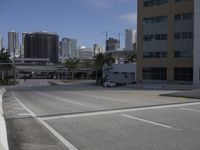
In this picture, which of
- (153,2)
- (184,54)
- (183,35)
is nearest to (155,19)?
(153,2)

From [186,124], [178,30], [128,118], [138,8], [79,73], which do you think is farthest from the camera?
[79,73]

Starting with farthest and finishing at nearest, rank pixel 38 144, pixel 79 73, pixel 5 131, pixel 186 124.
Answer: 1. pixel 79 73
2. pixel 186 124
3. pixel 5 131
4. pixel 38 144

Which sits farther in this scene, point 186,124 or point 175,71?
point 175,71

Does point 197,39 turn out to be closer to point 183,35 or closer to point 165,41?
point 183,35

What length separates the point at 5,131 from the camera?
13.9m

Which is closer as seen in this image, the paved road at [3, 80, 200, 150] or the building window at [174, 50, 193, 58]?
the paved road at [3, 80, 200, 150]

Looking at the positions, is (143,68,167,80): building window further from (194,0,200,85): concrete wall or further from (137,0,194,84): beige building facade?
(194,0,200,85): concrete wall

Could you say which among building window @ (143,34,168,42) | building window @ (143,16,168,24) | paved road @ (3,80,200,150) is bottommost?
paved road @ (3,80,200,150)

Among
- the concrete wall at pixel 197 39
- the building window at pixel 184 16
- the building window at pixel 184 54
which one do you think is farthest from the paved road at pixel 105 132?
the building window at pixel 184 16

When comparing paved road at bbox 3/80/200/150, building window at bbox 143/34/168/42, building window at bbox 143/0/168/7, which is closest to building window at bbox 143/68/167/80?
building window at bbox 143/34/168/42

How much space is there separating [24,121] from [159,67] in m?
69.2

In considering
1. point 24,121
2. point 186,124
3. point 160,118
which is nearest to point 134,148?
point 186,124

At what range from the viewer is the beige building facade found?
79812 millimetres

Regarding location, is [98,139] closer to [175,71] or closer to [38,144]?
[38,144]
